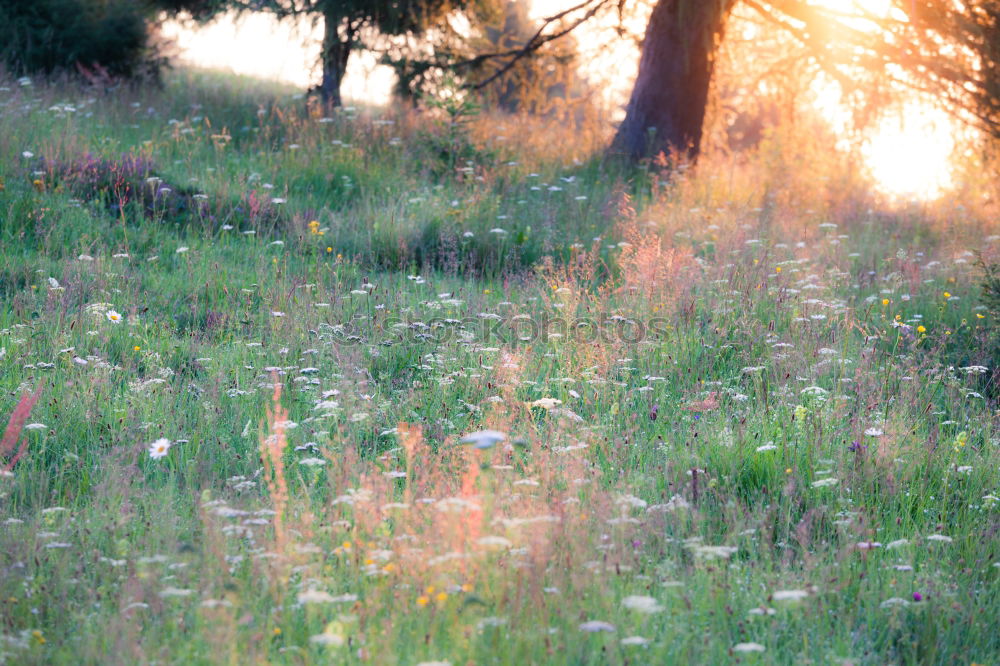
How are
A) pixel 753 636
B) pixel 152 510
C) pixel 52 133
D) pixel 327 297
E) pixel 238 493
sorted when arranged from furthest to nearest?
pixel 52 133 → pixel 327 297 → pixel 238 493 → pixel 152 510 → pixel 753 636

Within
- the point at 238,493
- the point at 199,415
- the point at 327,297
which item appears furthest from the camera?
the point at 327,297

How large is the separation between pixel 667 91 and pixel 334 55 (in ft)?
16.9

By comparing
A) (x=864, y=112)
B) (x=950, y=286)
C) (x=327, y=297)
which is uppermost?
(x=864, y=112)

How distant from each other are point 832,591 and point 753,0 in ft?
29.6

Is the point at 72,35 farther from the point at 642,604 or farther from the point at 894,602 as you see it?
the point at 894,602

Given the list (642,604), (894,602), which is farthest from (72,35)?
(894,602)

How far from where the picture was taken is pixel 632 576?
3131 mm

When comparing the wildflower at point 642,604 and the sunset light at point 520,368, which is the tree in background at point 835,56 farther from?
the wildflower at point 642,604

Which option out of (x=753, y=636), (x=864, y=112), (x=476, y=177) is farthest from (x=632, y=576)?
(x=864, y=112)

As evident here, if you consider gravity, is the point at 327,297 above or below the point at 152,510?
above

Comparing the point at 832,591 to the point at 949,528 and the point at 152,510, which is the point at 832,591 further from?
the point at 152,510

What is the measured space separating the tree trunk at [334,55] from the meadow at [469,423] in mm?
4173

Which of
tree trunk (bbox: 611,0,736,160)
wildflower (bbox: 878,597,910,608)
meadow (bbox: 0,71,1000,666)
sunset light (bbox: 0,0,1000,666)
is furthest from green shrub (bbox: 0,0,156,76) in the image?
wildflower (bbox: 878,597,910,608)

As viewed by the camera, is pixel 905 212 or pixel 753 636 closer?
pixel 753 636
